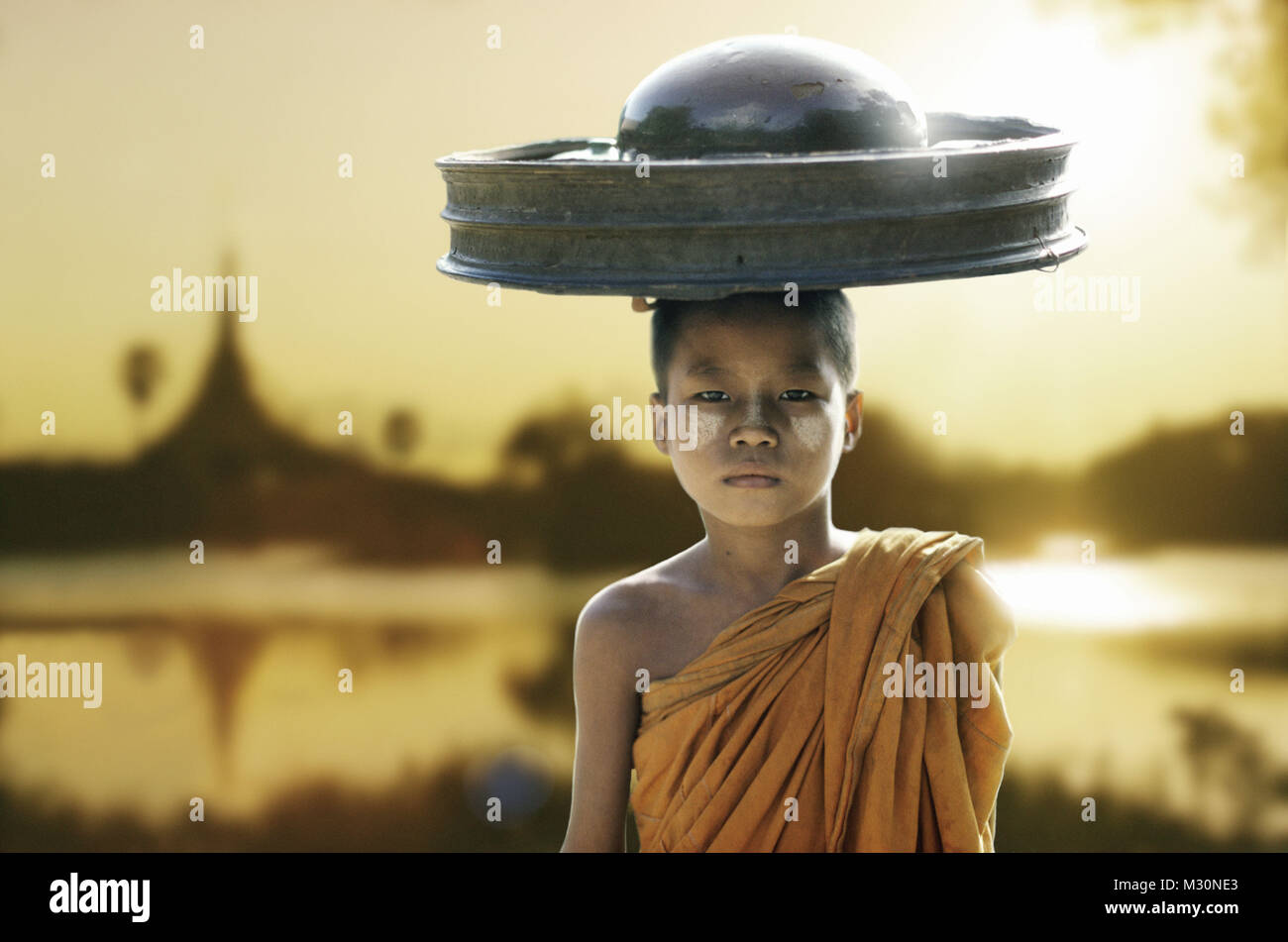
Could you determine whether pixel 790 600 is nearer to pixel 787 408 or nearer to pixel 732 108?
pixel 787 408

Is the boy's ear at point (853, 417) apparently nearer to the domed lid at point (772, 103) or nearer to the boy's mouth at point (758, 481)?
the boy's mouth at point (758, 481)

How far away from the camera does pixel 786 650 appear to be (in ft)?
11.3

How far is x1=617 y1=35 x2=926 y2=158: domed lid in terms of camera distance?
3.14 m

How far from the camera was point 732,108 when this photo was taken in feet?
10.4

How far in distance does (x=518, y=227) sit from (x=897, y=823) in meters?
1.64

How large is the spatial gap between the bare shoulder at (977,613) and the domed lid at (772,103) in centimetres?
106

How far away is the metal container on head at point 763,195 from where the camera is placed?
2.84 m

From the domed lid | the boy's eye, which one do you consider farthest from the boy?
the domed lid

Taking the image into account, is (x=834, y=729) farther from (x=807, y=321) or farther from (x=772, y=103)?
(x=772, y=103)

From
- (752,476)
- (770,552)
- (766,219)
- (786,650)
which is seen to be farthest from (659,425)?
(766,219)

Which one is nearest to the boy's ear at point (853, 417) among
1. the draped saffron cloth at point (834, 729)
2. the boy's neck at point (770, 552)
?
the boy's neck at point (770, 552)

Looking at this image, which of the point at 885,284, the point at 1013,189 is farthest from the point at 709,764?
the point at 1013,189

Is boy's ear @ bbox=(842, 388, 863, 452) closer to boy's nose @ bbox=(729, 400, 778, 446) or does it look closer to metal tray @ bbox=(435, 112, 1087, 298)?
boy's nose @ bbox=(729, 400, 778, 446)

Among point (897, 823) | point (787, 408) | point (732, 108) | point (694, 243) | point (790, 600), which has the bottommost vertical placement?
point (897, 823)
